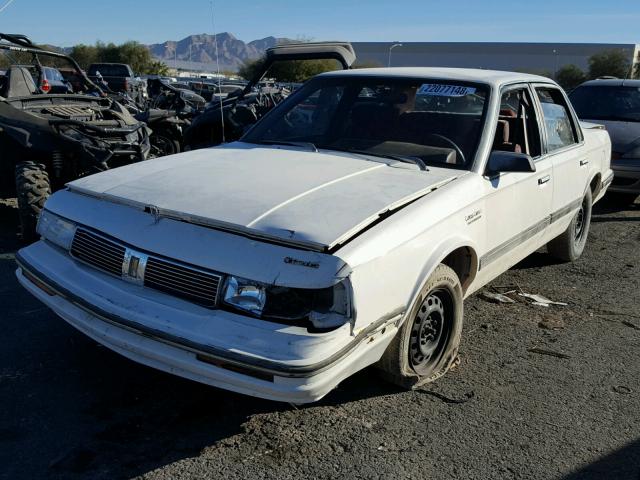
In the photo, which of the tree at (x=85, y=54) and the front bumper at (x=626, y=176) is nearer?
the front bumper at (x=626, y=176)

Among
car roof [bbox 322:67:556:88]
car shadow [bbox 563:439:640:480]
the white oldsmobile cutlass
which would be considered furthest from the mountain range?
car shadow [bbox 563:439:640:480]

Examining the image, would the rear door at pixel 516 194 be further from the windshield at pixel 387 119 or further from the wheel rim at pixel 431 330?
the wheel rim at pixel 431 330

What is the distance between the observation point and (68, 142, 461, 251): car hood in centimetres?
275

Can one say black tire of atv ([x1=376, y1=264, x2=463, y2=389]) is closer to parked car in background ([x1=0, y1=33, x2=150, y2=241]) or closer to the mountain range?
the mountain range

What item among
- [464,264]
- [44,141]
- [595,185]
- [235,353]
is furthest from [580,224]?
[44,141]

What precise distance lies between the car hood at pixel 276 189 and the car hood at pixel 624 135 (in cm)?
552

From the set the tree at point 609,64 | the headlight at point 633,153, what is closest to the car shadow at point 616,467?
the headlight at point 633,153

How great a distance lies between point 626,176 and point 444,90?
4947 mm

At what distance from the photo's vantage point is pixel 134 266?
2867 millimetres

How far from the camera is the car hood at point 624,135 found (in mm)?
8156

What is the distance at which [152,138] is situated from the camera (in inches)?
360

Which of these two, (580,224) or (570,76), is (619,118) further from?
(570,76)

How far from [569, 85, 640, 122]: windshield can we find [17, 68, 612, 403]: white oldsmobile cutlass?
495 cm

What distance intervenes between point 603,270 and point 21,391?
4.94m
